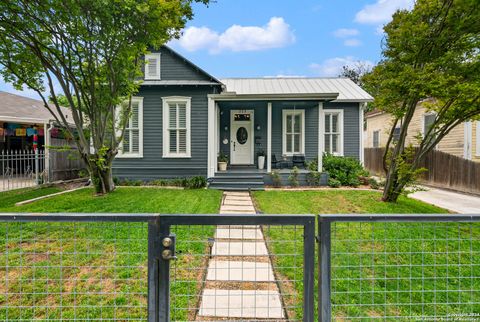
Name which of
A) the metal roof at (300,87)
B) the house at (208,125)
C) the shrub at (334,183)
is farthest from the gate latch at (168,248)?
the metal roof at (300,87)

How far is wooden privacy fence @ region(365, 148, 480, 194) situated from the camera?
31.2 ft

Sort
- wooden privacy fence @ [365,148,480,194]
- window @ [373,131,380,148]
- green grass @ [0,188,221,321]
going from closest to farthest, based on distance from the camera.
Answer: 1. green grass @ [0,188,221,321]
2. wooden privacy fence @ [365,148,480,194]
3. window @ [373,131,380,148]

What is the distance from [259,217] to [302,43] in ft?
71.6

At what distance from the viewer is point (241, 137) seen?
12.5m

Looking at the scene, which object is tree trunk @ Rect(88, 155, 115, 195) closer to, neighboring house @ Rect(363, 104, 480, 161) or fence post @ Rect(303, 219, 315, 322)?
fence post @ Rect(303, 219, 315, 322)

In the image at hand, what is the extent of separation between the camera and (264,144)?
1242 cm

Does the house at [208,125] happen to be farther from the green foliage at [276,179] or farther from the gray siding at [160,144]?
the green foliage at [276,179]

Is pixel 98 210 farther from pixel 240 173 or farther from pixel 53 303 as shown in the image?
pixel 240 173

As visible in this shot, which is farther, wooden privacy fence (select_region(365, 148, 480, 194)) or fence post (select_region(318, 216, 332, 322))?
wooden privacy fence (select_region(365, 148, 480, 194))

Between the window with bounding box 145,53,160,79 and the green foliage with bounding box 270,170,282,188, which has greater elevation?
the window with bounding box 145,53,160,79

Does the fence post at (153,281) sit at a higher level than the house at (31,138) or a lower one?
lower

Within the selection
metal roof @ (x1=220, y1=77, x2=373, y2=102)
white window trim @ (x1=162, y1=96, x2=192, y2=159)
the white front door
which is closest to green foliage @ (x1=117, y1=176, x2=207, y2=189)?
white window trim @ (x1=162, y1=96, x2=192, y2=159)

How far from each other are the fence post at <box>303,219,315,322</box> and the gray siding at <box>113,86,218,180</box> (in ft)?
30.1

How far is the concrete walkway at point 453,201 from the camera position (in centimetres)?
708
